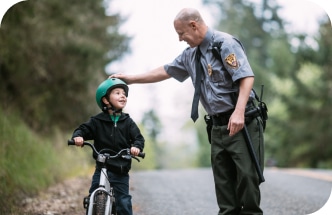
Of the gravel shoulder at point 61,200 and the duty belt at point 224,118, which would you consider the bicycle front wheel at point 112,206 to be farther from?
the gravel shoulder at point 61,200

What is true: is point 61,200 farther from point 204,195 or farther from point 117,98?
point 117,98

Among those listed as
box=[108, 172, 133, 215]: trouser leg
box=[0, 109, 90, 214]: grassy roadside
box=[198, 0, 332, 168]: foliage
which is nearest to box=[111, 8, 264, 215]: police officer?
→ box=[108, 172, 133, 215]: trouser leg

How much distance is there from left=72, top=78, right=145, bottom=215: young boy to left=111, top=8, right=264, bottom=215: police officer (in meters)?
0.49

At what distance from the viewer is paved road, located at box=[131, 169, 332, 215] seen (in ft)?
16.3

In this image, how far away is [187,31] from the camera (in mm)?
3367

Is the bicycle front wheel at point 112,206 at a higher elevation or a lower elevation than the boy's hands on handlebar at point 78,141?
lower

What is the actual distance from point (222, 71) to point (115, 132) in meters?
0.84

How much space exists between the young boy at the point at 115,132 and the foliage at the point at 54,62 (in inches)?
120

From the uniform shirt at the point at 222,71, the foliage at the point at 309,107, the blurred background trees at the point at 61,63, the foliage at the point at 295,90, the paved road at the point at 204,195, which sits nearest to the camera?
the uniform shirt at the point at 222,71

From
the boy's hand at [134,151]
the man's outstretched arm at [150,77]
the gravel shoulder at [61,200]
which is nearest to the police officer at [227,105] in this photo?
the man's outstretched arm at [150,77]

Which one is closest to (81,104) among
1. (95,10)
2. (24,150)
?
(95,10)

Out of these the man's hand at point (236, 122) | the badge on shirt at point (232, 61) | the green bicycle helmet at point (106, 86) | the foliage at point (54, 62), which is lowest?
the man's hand at point (236, 122)

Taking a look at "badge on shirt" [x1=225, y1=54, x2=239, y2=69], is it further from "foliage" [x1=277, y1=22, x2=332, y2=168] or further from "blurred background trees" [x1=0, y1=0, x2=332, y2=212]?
"foliage" [x1=277, y1=22, x2=332, y2=168]

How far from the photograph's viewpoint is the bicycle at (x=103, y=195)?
3.12 metres
